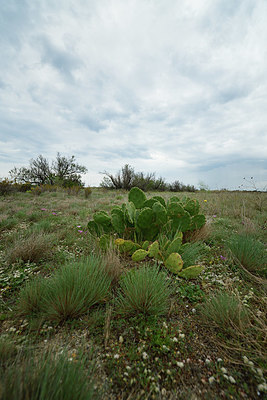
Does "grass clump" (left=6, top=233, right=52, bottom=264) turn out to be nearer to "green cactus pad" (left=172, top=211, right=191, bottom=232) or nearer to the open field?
the open field

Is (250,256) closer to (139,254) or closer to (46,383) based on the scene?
(139,254)

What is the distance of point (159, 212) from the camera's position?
2090 millimetres

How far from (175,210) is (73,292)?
148cm

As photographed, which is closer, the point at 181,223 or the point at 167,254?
the point at 167,254

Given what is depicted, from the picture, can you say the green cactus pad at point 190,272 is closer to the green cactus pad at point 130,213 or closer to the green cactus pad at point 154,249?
the green cactus pad at point 154,249

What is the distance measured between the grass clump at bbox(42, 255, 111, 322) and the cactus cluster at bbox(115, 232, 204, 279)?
0.52m

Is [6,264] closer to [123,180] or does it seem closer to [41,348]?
[41,348]

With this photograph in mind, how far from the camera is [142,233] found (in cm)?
230

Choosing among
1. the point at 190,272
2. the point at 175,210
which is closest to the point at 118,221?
the point at 175,210

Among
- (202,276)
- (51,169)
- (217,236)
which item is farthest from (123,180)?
(202,276)

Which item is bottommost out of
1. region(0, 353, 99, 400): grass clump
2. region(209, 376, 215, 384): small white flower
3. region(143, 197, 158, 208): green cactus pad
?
region(209, 376, 215, 384): small white flower

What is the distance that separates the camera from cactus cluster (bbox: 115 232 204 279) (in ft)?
5.23

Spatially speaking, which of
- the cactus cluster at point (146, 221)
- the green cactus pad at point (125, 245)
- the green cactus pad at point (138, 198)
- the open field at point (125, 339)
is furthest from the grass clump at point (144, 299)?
the green cactus pad at point (138, 198)

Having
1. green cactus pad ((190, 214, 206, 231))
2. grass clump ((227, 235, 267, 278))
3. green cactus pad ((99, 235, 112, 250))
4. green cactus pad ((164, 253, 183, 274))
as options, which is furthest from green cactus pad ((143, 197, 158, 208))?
grass clump ((227, 235, 267, 278))
